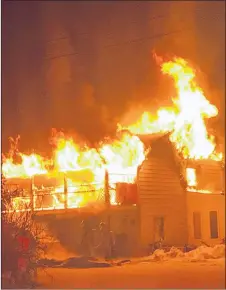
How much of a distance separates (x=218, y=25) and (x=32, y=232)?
1.80m

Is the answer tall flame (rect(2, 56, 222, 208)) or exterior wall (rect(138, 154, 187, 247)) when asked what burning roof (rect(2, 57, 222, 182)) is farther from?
exterior wall (rect(138, 154, 187, 247))

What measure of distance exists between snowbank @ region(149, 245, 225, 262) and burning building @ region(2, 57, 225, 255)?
0.05m

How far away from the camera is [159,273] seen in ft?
10.2

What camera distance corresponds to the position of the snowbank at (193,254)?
3.07m

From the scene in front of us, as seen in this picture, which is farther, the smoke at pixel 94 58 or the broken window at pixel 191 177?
the smoke at pixel 94 58

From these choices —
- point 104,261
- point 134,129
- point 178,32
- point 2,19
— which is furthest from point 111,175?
point 2,19

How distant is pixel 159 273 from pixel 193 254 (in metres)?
0.24

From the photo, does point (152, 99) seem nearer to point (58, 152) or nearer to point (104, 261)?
point (58, 152)

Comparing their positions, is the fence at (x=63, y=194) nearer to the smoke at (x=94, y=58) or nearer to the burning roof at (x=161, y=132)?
the burning roof at (x=161, y=132)

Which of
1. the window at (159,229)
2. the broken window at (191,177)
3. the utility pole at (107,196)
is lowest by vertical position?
the window at (159,229)

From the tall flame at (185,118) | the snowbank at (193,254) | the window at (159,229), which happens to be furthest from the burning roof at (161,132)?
the snowbank at (193,254)

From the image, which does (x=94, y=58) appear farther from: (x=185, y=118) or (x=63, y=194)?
(x=63, y=194)

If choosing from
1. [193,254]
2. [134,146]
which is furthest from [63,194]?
[193,254]

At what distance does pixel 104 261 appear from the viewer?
3.21m
